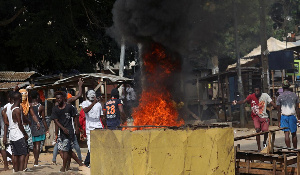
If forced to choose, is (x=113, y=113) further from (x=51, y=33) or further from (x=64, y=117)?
(x=51, y=33)

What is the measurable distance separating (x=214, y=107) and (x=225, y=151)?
2063 cm

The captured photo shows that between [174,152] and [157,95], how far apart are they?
3.14 m

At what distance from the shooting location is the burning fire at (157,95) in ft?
32.6

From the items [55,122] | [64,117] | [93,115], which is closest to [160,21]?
[93,115]

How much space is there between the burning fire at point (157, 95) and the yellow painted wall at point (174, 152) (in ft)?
8.19

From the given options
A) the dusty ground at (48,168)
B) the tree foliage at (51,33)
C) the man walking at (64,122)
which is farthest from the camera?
the tree foliage at (51,33)

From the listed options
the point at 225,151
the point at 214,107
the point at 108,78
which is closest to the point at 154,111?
the point at 225,151

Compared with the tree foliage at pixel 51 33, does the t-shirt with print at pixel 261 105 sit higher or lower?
lower

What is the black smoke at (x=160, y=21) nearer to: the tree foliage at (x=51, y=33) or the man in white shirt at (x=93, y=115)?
the man in white shirt at (x=93, y=115)

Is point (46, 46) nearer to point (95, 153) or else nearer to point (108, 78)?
point (108, 78)

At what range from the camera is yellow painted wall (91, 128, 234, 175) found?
728cm

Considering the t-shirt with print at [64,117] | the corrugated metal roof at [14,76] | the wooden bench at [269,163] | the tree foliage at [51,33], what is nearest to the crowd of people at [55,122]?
the t-shirt with print at [64,117]

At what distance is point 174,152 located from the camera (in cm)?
734

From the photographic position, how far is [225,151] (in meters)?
7.50
